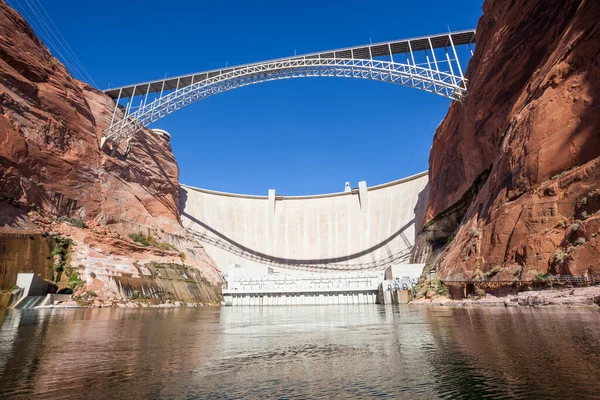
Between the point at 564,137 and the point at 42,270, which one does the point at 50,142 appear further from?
the point at 564,137

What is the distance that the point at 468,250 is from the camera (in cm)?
2411

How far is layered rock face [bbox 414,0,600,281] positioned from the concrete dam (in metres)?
31.6

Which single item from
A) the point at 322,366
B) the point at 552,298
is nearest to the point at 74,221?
the point at 322,366

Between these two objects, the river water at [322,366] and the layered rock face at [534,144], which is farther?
the layered rock face at [534,144]

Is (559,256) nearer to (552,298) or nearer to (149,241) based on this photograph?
(552,298)

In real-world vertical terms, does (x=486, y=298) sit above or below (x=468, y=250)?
below

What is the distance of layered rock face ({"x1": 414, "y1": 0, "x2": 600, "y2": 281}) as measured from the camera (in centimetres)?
1652

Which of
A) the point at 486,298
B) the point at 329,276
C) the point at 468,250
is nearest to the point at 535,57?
the point at 468,250

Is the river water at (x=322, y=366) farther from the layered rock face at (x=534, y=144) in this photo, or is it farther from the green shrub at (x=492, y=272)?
the green shrub at (x=492, y=272)

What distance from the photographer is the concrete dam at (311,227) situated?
64500 millimetres

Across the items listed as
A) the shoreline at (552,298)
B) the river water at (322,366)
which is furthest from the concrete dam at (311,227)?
the river water at (322,366)

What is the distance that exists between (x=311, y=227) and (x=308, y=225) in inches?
26.8

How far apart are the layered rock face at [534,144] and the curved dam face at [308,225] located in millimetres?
32448

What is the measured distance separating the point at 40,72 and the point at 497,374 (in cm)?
4346
